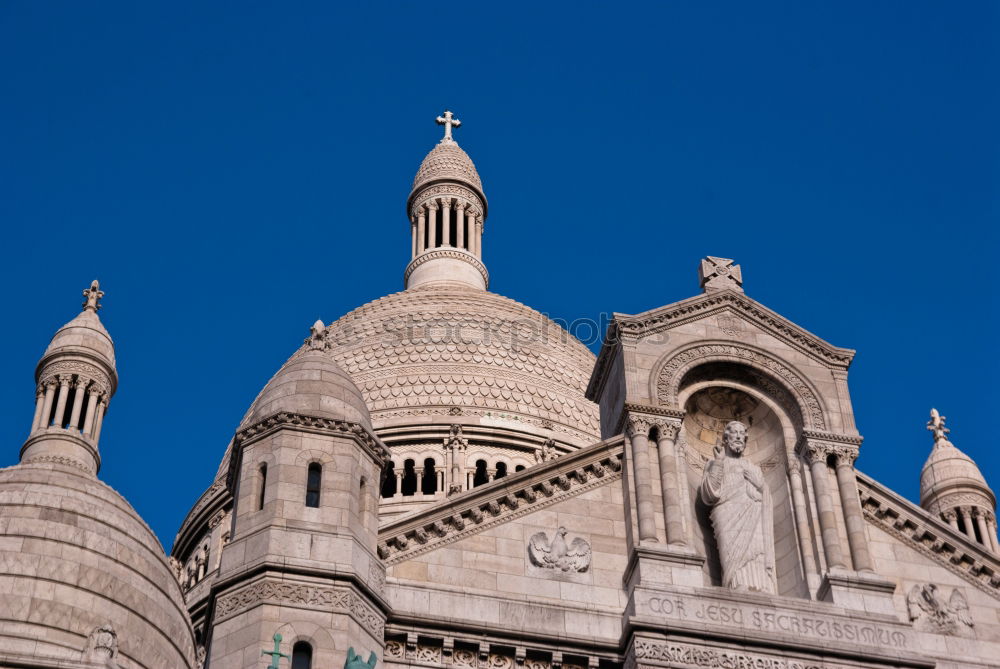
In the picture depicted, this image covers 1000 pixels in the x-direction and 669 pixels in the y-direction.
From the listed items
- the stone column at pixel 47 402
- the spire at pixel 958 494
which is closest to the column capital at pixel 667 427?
the stone column at pixel 47 402

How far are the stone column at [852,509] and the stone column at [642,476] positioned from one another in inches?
121

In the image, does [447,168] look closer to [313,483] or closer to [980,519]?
[980,519]

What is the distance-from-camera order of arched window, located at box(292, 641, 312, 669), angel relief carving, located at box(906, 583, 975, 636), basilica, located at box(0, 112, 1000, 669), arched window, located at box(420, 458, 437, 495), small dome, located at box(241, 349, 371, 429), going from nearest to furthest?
arched window, located at box(292, 641, 312, 669), basilica, located at box(0, 112, 1000, 669), small dome, located at box(241, 349, 371, 429), angel relief carving, located at box(906, 583, 975, 636), arched window, located at box(420, 458, 437, 495)

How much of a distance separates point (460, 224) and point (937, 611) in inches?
1675

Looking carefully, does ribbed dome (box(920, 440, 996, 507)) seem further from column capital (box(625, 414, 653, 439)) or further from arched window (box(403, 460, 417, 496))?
column capital (box(625, 414, 653, 439))

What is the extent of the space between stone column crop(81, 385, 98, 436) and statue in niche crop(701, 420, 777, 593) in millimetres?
15811

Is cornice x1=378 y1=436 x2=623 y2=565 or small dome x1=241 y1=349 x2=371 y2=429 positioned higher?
small dome x1=241 y1=349 x2=371 y2=429

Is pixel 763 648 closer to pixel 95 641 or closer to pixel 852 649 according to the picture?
pixel 852 649

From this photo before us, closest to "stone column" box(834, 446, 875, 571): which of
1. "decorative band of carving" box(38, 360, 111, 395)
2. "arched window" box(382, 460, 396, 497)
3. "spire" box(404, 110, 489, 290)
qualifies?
"decorative band of carving" box(38, 360, 111, 395)

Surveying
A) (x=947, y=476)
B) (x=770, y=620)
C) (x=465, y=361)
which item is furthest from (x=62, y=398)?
(x=947, y=476)

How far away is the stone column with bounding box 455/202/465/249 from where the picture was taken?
70125mm

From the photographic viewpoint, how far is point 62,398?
41.8 metres

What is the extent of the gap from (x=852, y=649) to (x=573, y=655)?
13.1 ft

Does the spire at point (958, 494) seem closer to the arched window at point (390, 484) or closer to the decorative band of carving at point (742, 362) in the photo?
the arched window at point (390, 484)
